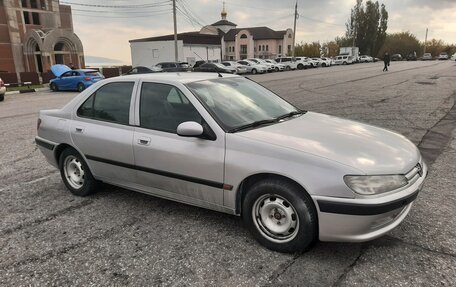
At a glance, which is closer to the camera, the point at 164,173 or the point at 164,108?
the point at 164,173

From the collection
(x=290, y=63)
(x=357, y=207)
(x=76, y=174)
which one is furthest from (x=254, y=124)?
(x=290, y=63)

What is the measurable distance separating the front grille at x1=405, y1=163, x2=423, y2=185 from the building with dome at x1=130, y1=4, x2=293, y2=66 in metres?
51.3

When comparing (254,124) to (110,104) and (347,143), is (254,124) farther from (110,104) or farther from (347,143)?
(110,104)

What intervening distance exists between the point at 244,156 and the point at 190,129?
1.85ft

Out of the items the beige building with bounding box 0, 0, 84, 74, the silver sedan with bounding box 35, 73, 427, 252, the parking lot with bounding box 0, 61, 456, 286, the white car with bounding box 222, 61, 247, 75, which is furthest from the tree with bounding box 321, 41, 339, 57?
the silver sedan with bounding box 35, 73, 427, 252

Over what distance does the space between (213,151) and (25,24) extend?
4859 cm

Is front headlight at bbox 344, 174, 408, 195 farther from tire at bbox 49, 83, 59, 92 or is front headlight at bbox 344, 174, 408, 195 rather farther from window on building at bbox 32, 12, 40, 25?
window on building at bbox 32, 12, 40, 25

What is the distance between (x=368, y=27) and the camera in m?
81.1

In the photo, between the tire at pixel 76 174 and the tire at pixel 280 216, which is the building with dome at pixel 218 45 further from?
the tire at pixel 280 216

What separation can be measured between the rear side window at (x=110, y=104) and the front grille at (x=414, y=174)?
2.85 m

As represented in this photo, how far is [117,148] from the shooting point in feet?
13.3

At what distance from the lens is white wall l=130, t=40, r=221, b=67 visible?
189 feet

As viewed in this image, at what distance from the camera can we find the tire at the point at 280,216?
2.99m

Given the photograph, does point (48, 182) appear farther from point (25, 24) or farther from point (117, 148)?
point (25, 24)
